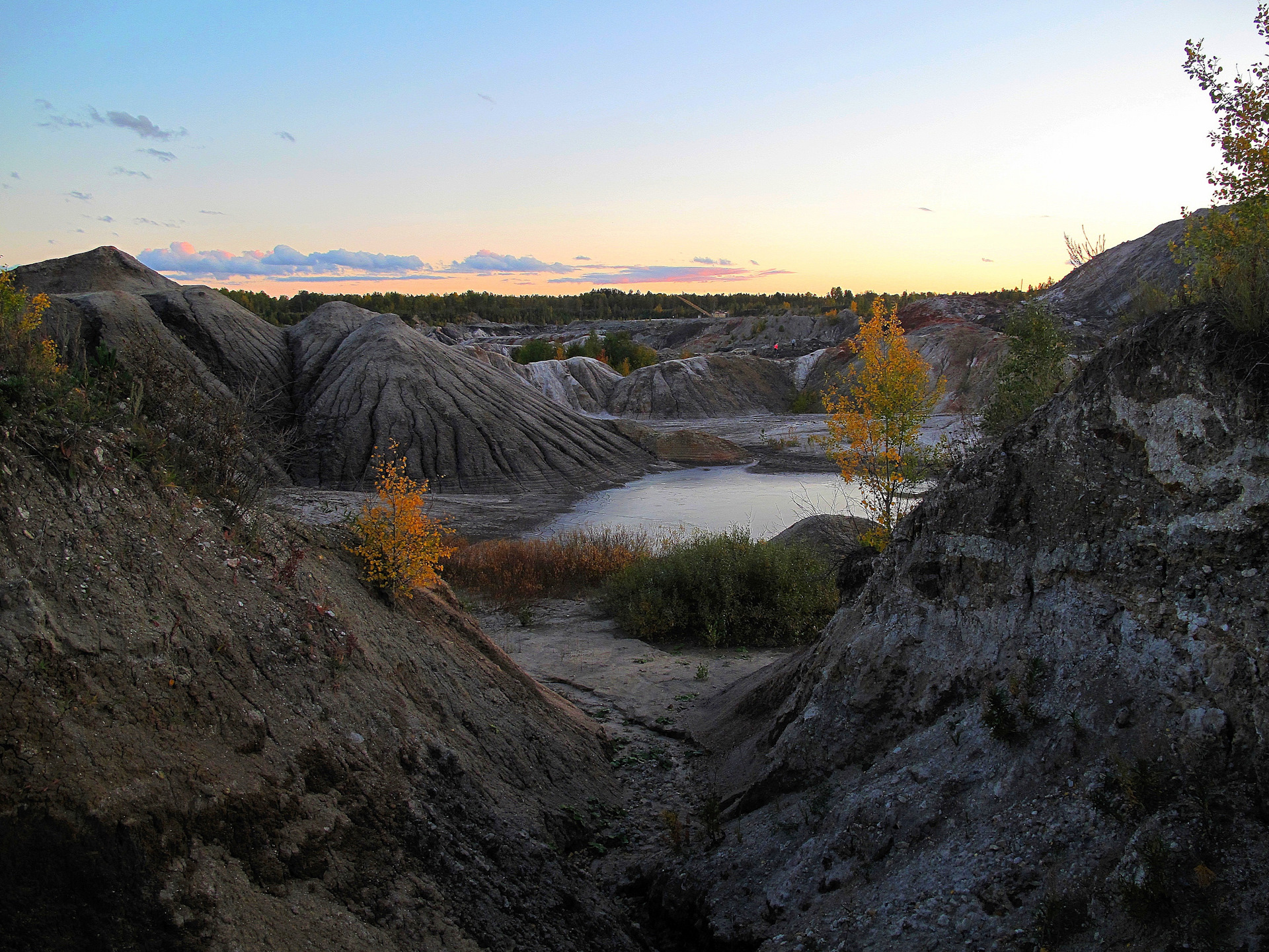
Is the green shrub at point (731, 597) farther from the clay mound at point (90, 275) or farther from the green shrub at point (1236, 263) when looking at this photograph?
the clay mound at point (90, 275)

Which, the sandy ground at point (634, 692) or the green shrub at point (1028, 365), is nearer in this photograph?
the sandy ground at point (634, 692)

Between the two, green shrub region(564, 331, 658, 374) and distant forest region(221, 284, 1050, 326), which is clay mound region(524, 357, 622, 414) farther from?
distant forest region(221, 284, 1050, 326)

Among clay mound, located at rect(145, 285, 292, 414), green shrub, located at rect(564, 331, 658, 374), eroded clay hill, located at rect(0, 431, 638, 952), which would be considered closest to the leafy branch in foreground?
eroded clay hill, located at rect(0, 431, 638, 952)

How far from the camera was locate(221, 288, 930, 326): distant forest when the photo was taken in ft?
261

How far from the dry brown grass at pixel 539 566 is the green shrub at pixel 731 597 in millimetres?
1809

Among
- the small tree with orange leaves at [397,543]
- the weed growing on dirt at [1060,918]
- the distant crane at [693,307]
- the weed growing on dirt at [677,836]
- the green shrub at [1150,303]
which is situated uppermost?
the distant crane at [693,307]

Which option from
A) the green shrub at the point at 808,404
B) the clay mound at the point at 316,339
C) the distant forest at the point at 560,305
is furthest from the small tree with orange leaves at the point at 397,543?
the distant forest at the point at 560,305

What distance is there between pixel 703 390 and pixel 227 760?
4190 cm

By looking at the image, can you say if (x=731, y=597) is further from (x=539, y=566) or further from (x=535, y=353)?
(x=535, y=353)

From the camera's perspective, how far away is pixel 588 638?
1076 cm

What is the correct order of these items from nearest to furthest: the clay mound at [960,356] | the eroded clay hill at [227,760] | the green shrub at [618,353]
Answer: the eroded clay hill at [227,760] → the clay mound at [960,356] → the green shrub at [618,353]

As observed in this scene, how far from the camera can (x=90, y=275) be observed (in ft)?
95.9

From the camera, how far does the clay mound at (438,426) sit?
24.5m

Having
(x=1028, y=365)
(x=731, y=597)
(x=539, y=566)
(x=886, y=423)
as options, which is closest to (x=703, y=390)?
(x=539, y=566)
